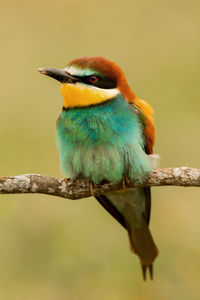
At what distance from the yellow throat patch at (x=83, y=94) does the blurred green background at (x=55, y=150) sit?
0.86 m

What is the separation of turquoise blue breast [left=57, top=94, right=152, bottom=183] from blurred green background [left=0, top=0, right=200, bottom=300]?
678 mm

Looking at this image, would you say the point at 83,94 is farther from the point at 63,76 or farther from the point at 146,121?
the point at 146,121

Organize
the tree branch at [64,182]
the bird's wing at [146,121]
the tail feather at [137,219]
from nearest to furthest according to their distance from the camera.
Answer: the tree branch at [64,182] → the bird's wing at [146,121] → the tail feather at [137,219]

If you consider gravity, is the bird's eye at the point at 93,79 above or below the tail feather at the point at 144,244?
above

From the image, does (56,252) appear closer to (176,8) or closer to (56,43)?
(56,43)

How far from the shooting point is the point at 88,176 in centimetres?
271

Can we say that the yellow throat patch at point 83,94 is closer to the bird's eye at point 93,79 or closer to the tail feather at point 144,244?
the bird's eye at point 93,79

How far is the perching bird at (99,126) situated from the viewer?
2.67 m

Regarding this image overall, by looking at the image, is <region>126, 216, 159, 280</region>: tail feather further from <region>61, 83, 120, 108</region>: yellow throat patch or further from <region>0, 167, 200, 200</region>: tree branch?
<region>61, 83, 120, 108</region>: yellow throat patch

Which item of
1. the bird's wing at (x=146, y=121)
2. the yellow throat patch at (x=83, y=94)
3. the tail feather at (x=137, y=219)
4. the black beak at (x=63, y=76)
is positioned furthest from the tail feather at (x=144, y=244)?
the black beak at (x=63, y=76)

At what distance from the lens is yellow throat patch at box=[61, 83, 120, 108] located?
2.67 meters

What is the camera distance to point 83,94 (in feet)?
8.80

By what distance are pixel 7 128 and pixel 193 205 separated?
1273 millimetres

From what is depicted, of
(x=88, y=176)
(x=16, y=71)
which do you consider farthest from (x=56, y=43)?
(x=88, y=176)
